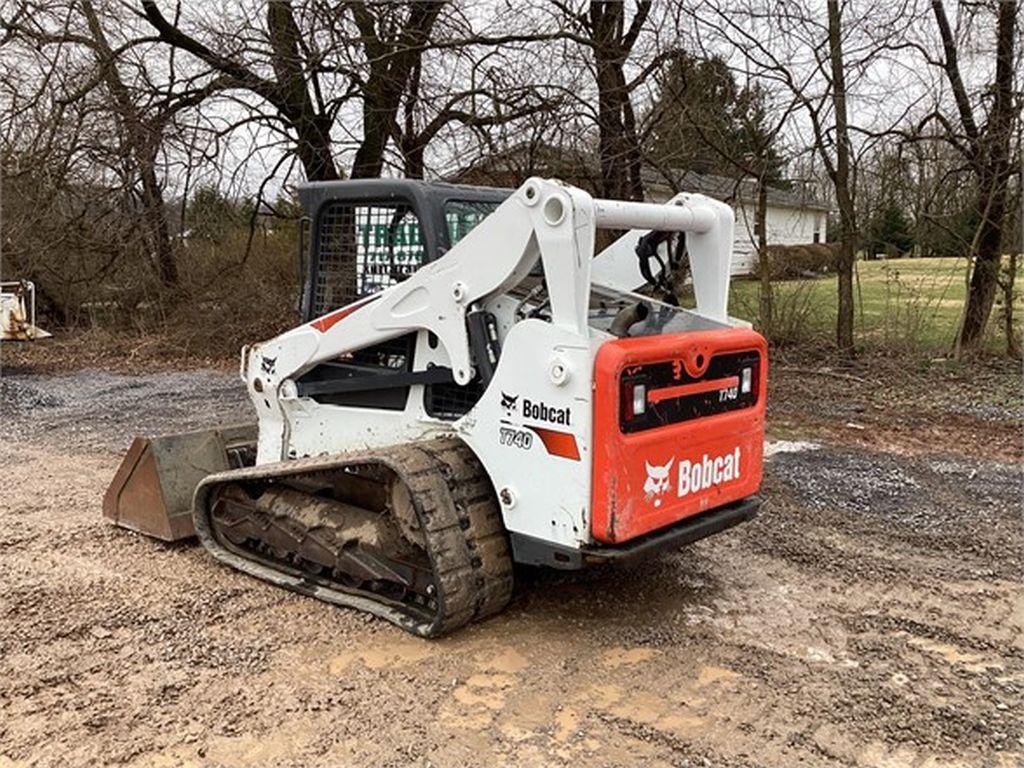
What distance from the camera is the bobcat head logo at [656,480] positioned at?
12.0 ft

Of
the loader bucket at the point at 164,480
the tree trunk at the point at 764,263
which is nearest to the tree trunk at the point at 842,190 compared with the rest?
the tree trunk at the point at 764,263

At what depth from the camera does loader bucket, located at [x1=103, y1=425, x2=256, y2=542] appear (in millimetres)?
5039

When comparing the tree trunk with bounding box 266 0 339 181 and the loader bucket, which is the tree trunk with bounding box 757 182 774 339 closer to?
the tree trunk with bounding box 266 0 339 181

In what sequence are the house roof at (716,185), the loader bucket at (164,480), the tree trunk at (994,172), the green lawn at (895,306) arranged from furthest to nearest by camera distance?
the green lawn at (895,306)
the house roof at (716,185)
the tree trunk at (994,172)
the loader bucket at (164,480)

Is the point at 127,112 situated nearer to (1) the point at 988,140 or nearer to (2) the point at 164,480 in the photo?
(2) the point at 164,480

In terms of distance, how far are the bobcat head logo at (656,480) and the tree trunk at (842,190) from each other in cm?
770

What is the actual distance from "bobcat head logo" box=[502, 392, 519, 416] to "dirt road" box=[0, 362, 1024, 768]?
93cm

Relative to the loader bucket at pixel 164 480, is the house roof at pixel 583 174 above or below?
above

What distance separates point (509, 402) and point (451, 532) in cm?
56

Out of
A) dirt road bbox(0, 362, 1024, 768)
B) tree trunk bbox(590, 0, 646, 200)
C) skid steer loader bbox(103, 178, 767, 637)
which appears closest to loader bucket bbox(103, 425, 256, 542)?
skid steer loader bbox(103, 178, 767, 637)

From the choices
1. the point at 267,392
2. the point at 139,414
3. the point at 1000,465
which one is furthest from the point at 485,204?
the point at 139,414

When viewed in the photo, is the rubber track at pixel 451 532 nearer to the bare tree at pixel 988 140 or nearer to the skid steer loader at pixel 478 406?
the skid steer loader at pixel 478 406

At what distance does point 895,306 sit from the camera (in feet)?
37.4

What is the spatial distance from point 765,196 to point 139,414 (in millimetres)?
7083
